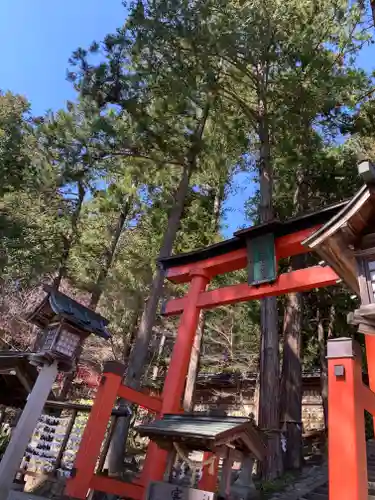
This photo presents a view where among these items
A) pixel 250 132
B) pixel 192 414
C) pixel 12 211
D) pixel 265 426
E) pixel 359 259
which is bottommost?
pixel 192 414

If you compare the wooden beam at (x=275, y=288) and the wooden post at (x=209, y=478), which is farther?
the wooden beam at (x=275, y=288)

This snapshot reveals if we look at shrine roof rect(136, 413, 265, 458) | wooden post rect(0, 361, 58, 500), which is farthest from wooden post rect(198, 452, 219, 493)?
wooden post rect(0, 361, 58, 500)

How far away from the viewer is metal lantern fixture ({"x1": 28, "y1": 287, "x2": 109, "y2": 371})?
617 centimetres

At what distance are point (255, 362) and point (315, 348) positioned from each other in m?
2.49

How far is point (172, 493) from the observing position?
4488mm

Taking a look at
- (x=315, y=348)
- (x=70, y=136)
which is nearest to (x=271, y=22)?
(x=70, y=136)

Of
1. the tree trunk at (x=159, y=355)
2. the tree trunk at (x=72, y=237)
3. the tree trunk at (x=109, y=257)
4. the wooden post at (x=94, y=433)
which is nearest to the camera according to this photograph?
the wooden post at (x=94, y=433)

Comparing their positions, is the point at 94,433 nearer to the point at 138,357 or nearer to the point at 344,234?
the point at 138,357

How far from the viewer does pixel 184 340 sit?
6730mm

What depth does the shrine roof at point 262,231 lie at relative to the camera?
6.20 m

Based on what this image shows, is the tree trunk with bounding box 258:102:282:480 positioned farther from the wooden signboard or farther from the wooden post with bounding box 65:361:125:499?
the wooden post with bounding box 65:361:125:499

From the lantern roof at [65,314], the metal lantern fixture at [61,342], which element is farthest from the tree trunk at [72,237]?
the metal lantern fixture at [61,342]

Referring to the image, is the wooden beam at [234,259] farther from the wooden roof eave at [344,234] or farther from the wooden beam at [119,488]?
the wooden beam at [119,488]

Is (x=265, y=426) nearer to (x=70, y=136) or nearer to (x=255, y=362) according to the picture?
(x=255, y=362)
